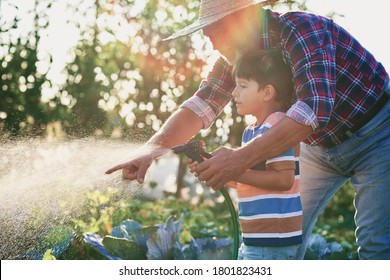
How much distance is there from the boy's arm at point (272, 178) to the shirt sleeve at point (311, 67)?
21 centimetres

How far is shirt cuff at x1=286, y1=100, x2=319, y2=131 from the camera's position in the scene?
2393mm

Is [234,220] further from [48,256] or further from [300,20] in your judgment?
[48,256]

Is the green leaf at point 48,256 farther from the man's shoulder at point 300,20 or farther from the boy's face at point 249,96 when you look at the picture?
the man's shoulder at point 300,20

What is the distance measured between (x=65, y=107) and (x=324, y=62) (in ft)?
10.2

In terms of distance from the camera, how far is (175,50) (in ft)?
18.6

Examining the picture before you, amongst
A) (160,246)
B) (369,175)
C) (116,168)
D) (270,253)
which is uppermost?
(116,168)

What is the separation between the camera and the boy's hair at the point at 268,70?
2.62m

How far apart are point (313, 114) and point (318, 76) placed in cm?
17

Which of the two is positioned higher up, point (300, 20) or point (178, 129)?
point (300, 20)

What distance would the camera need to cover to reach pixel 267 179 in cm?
244

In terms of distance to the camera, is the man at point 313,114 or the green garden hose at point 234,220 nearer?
the man at point 313,114

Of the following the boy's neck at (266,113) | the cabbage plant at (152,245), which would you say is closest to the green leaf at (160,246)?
the cabbage plant at (152,245)

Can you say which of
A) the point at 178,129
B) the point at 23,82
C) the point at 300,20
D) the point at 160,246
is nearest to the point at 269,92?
the point at 300,20
